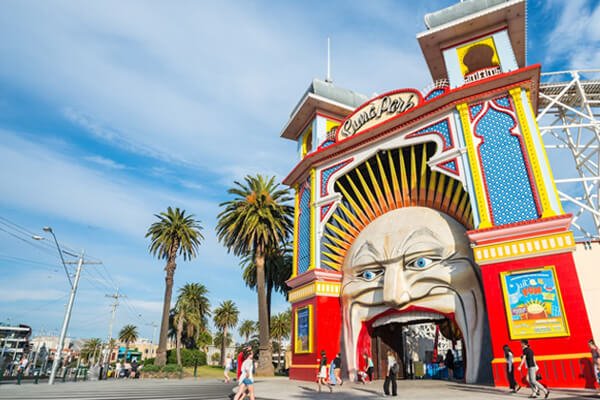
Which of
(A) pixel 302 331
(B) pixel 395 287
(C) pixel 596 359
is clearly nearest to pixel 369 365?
(A) pixel 302 331

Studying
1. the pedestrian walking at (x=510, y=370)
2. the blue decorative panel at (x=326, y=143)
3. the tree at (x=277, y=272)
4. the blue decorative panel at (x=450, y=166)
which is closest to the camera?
the pedestrian walking at (x=510, y=370)

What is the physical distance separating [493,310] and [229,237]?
2248cm

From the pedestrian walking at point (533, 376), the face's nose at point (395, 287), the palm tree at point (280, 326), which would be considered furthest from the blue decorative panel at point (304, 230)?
the palm tree at point (280, 326)

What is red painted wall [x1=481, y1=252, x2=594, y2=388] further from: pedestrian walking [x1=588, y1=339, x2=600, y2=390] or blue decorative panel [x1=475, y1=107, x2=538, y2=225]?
blue decorative panel [x1=475, y1=107, x2=538, y2=225]

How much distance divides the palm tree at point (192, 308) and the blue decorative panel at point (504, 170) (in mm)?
46347

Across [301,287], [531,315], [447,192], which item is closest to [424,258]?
[447,192]

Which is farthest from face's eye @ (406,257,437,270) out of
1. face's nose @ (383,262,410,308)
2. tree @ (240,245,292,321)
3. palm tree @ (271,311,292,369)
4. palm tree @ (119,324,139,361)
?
palm tree @ (119,324,139,361)

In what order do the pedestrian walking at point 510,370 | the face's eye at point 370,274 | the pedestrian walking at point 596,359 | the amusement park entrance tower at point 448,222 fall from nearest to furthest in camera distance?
1. the pedestrian walking at point 596,359
2. the pedestrian walking at point 510,370
3. the amusement park entrance tower at point 448,222
4. the face's eye at point 370,274

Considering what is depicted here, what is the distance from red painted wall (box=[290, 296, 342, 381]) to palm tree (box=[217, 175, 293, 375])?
8.63 metres

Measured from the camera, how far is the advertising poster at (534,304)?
12.4 meters

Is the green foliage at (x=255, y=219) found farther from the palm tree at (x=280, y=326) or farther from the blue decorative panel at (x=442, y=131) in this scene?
the palm tree at (x=280, y=326)

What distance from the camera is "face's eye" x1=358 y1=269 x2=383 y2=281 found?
18.1 metres

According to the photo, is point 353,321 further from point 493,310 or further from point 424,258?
point 493,310

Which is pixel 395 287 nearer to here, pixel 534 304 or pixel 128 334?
pixel 534 304
